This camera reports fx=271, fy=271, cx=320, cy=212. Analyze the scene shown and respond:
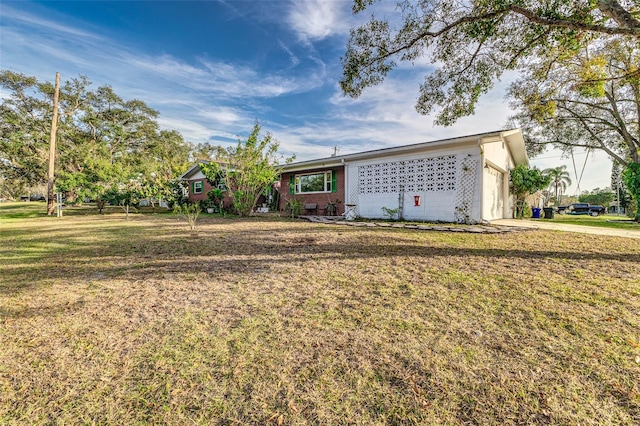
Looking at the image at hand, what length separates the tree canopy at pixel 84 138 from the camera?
19253 mm

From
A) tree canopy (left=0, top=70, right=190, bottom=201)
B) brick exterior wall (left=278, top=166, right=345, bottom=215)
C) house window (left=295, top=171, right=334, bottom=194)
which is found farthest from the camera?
tree canopy (left=0, top=70, right=190, bottom=201)

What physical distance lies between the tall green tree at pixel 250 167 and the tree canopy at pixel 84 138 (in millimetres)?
9137

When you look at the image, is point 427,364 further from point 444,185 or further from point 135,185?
point 135,185

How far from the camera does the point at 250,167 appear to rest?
13430 millimetres

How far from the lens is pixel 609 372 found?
78.0 inches

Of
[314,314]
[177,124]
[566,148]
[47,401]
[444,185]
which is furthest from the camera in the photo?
[177,124]

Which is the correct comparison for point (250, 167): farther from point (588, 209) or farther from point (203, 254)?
point (588, 209)

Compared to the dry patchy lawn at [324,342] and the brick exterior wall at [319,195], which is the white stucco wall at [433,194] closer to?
the brick exterior wall at [319,195]

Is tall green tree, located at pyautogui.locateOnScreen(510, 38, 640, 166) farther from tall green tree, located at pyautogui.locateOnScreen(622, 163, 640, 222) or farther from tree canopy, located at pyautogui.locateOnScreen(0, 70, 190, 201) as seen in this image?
tree canopy, located at pyautogui.locateOnScreen(0, 70, 190, 201)

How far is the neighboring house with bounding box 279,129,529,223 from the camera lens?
10359 millimetres

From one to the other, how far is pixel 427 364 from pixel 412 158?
10.8 metres

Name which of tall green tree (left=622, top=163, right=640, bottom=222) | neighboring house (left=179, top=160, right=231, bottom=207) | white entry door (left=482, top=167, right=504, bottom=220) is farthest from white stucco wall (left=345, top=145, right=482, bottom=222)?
neighboring house (left=179, top=160, right=231, bottom=207)

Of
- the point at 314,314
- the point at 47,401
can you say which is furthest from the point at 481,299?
the point at 47,401

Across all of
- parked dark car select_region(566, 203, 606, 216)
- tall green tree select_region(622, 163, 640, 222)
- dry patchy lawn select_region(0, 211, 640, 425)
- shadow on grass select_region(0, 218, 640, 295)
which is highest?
tall green tree select_region(622, 163, 640, 222)
